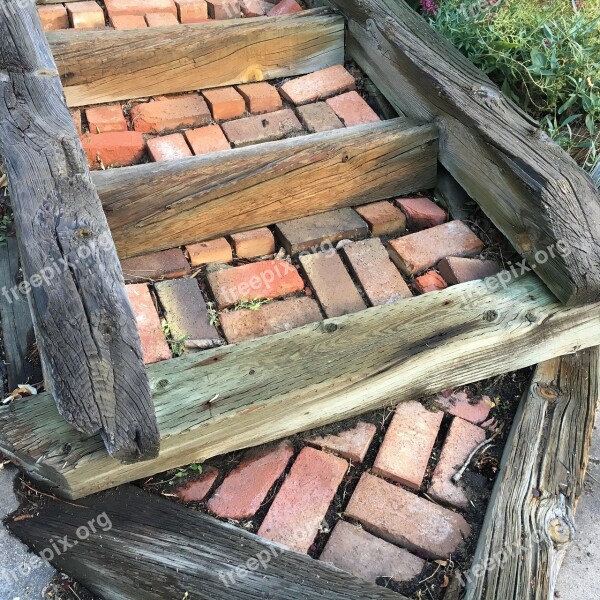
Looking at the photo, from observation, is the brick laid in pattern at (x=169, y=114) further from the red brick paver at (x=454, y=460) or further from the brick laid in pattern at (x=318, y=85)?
the red brick paver at (x=454, y=460)

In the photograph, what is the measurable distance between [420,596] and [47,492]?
2.99 ft

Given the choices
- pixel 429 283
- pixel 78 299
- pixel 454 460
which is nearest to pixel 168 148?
pixel 429 283

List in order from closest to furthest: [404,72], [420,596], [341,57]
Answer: [420,596] < [404,72] < [341,57]

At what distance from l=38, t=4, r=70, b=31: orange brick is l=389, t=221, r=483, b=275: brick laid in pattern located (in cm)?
151

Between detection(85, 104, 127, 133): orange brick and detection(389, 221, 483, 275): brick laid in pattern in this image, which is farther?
detection(85, 104, 127, 133): orange brick

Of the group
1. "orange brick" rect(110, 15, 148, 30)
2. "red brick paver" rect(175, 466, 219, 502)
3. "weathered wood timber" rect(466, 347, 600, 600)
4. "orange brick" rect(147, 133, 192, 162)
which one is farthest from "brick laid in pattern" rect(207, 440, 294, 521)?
"orange brick" rect(110, 15, 148, 30)

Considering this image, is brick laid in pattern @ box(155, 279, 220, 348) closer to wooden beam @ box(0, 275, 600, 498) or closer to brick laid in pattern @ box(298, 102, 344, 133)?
wooden beam @ box(0, 275, 600, 498)

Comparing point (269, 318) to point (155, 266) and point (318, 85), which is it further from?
point (318, 85)

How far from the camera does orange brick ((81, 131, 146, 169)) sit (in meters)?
2.26

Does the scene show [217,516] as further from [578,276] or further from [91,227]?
[578,276]

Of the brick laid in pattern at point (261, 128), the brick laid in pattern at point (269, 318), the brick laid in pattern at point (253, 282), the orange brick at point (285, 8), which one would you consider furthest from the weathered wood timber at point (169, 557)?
the orange brick at point (285, 8)

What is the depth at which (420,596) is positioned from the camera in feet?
5.24

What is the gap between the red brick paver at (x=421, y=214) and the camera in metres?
2.28

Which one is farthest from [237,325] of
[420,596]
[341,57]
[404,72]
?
[341,57]
